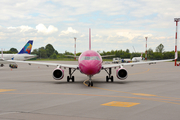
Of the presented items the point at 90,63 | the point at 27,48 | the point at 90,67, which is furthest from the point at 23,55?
the point at 90,67

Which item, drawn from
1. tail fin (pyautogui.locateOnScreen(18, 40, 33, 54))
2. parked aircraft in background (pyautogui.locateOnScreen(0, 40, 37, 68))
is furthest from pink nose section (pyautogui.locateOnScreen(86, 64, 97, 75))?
tail fin (pyautogui.locateOnScreen(18, 40, 33, 54))

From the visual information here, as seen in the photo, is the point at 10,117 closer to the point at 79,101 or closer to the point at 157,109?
the point at 79,101

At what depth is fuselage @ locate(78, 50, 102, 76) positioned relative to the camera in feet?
60.0

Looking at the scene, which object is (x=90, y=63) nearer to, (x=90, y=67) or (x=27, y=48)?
(x=90, y=67)

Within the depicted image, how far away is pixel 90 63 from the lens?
18.5 metres

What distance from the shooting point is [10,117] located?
8.64 metres

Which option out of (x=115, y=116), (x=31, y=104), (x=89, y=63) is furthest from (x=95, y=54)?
(x=115, y=116)

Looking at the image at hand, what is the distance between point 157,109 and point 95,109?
285cm

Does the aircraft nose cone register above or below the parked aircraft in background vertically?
below

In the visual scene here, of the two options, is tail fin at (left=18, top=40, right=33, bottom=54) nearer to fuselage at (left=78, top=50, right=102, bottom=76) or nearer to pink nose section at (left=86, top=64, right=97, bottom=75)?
fuselage at (left=78, top=50, right=102, bottom=76)

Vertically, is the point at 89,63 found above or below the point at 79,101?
above

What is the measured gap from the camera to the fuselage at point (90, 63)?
60.0 feet

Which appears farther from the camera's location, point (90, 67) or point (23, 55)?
point (23, 55)

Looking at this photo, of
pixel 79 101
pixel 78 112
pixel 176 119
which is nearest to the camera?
pixel 176 119
